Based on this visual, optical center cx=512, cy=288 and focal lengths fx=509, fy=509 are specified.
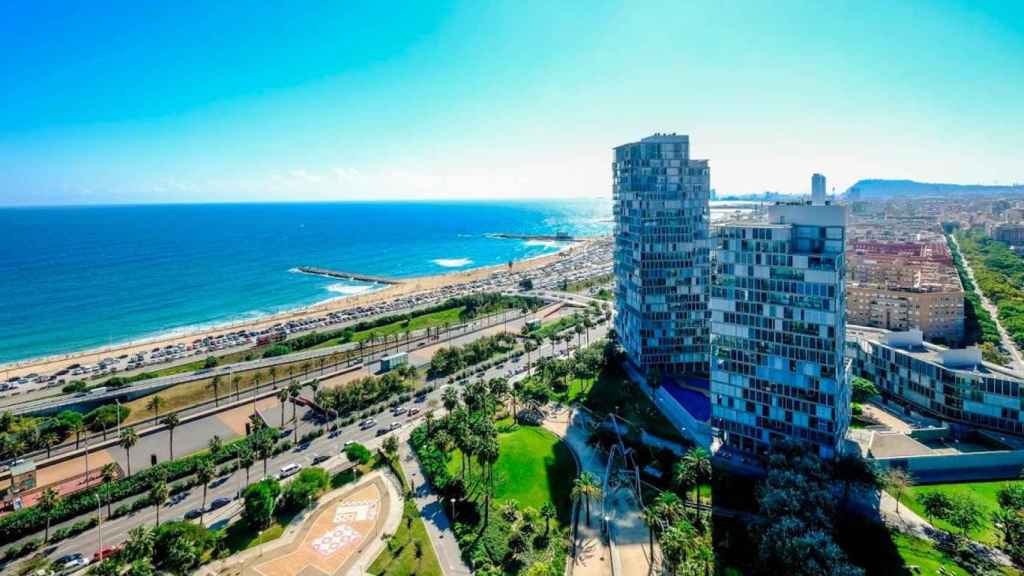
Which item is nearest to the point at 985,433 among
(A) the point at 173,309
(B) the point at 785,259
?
(B) the point at 785,259

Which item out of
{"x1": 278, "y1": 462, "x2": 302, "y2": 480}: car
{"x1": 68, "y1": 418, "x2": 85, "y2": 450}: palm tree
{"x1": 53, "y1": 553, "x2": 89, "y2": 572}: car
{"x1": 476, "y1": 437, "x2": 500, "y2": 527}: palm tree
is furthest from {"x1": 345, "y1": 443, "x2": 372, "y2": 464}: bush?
{"x1": 68, "y1": 418, "x2": 85, "y2": 450}: palm tree

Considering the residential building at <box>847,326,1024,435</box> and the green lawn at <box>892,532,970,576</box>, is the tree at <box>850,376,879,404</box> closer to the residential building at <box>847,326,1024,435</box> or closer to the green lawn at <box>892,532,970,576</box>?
the residential building at <box>847,326,1024,435</box>

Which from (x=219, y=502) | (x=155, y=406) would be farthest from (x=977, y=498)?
(x=155, y=406)

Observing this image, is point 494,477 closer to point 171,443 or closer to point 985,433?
point 171,443

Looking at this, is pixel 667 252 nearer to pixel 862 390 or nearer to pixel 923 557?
pixel 862 390

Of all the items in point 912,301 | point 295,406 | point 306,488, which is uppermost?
point 912,301

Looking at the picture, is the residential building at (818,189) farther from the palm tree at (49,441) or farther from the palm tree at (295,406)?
the palm tree at (49,441)
